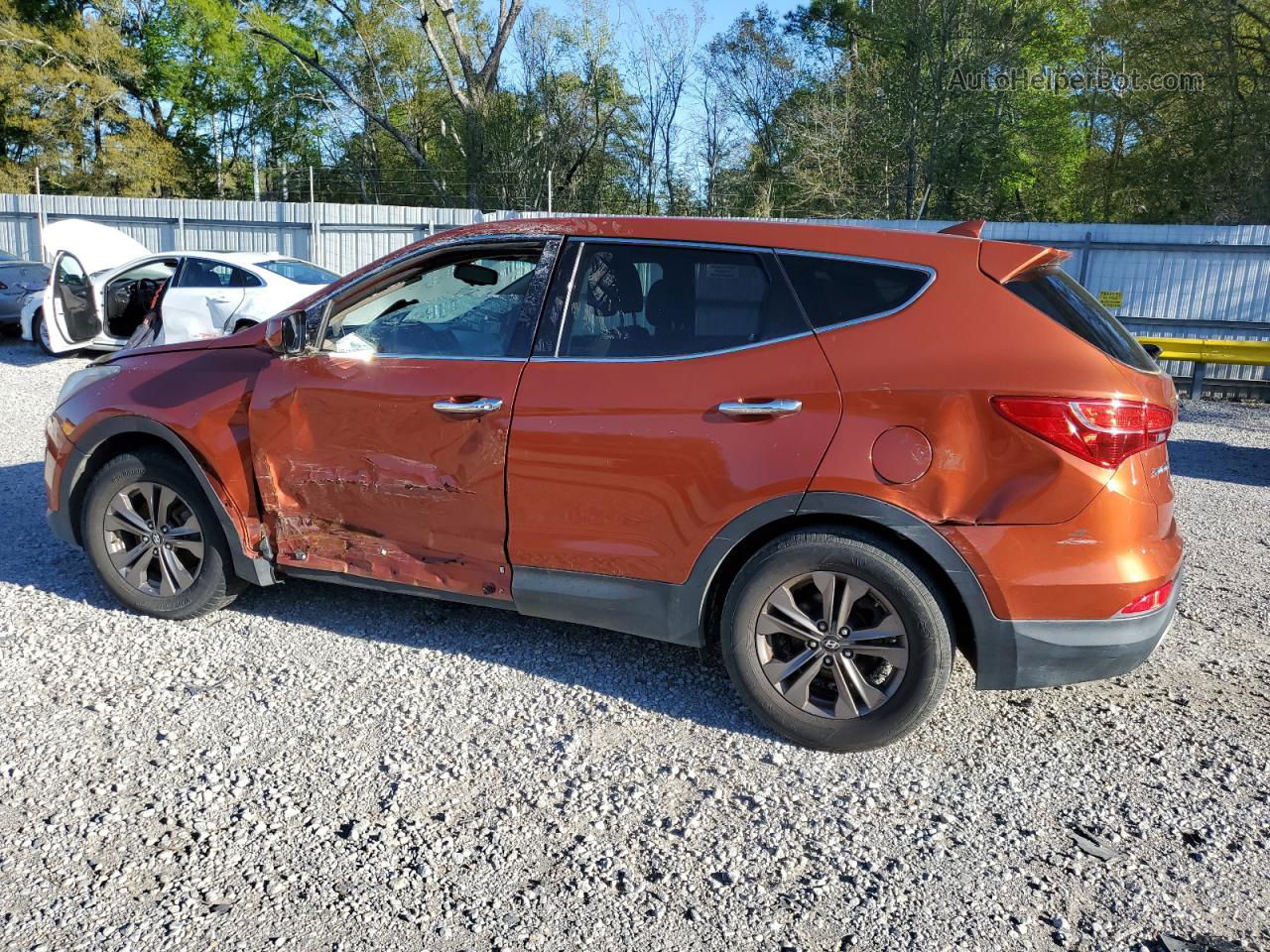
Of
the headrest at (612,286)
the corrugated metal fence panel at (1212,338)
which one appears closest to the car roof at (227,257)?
the headrest at (612,286)

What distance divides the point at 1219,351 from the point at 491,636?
463 inches

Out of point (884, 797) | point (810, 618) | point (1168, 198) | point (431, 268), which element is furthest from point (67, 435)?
point (1168, 198)

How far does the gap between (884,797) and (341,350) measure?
8.84ft

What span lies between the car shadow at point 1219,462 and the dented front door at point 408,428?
6.39m

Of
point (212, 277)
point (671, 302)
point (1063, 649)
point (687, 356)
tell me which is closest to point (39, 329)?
point (212, 277)

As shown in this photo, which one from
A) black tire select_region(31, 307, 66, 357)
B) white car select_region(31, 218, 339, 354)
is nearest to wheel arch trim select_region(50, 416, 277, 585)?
white car select_region(31, 218, 339, 354)

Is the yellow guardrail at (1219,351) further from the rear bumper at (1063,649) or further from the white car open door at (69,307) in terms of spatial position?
the white car open door at (69,307)

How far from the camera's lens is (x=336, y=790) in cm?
315

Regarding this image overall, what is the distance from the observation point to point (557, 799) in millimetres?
3125

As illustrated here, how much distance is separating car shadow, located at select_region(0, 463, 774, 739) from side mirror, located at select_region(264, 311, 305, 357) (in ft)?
4.19

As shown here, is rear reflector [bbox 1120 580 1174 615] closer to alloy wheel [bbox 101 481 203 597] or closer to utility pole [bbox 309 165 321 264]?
alloy wheel [bbox 101 481 203 597]

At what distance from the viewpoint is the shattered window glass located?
12.8ft

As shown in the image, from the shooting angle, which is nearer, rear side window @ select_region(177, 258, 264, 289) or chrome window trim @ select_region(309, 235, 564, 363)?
chrome window trim @ select_region(309, 235, 564, 363)

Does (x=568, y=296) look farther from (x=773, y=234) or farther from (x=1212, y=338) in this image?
(x=1212, y=338)
